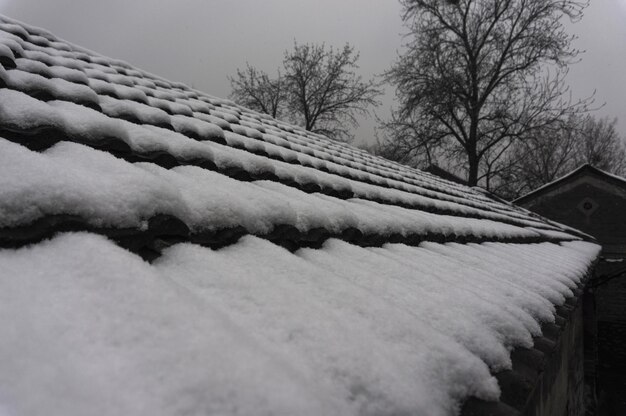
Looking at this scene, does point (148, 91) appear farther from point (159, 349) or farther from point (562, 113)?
point (562, 113)

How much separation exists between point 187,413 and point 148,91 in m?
2.95

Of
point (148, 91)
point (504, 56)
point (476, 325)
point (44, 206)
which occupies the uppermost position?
point (504, 56)

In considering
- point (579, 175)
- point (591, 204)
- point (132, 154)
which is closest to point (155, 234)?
point (132, 154)

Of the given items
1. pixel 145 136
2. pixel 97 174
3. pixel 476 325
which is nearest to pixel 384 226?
pixel 476 325

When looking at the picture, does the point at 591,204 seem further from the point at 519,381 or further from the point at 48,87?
the point at 48,87

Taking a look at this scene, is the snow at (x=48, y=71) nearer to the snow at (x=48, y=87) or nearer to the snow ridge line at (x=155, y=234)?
the snow at (x=48, y=87)

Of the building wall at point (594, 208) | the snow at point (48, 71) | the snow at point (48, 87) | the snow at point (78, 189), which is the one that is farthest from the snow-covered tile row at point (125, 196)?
the building wall at point (594, 208)

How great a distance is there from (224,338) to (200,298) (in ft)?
0.41

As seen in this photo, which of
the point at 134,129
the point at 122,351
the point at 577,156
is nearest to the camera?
the point at 122,351

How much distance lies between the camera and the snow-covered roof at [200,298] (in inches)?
19.8

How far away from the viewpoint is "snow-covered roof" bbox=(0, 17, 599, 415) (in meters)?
0.50

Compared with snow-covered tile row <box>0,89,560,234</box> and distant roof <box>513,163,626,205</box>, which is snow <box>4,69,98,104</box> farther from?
distant roof <box>513,163,626,205</box>

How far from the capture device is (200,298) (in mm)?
695

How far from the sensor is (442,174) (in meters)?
26.4
